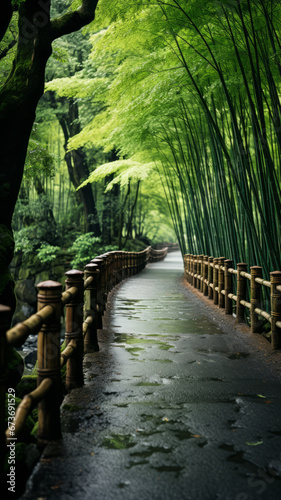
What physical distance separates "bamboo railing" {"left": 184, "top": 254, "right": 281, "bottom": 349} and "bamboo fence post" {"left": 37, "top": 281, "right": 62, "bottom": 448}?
2.63 meters

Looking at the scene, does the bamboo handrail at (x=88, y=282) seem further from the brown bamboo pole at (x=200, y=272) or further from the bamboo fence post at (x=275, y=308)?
the brown bamboo pole at (x=200, y=272)

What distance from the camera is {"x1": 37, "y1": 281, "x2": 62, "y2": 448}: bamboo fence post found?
7.92ft

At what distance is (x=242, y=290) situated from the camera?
610 centimetres

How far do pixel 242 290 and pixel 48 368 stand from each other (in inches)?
161

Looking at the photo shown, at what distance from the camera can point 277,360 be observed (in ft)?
13.7

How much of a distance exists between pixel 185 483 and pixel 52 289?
1171mm

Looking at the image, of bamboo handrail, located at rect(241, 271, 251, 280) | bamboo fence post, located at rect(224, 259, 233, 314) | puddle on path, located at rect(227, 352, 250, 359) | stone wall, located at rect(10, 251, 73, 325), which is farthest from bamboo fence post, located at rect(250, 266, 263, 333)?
stone wall, located at rect(10, 251, 73, 325)

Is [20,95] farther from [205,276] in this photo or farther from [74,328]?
[205,276]

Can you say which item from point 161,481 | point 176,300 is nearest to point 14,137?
point 161,481

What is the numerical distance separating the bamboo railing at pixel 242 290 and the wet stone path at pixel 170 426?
0.40 meters

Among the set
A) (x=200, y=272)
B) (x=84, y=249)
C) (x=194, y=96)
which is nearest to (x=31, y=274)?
(x=84, y=249)

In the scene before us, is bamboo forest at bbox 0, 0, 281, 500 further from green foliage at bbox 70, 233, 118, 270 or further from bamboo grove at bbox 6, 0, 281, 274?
green foliage at bbox 70, 233, 118, 270

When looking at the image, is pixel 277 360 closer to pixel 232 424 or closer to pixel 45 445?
pixel 232 424

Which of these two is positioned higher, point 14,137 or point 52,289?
point 14,137
